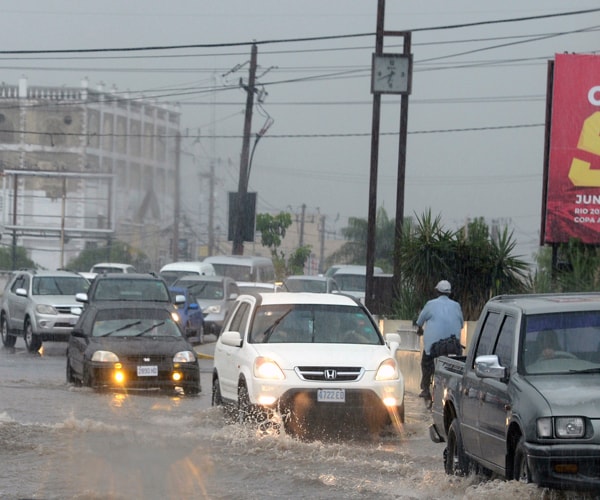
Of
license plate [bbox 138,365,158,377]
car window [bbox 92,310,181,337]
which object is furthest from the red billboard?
license plate [bbox 138,365,158,377]

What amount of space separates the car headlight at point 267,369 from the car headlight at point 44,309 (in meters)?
16.3

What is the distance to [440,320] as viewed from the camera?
1838 centimetres

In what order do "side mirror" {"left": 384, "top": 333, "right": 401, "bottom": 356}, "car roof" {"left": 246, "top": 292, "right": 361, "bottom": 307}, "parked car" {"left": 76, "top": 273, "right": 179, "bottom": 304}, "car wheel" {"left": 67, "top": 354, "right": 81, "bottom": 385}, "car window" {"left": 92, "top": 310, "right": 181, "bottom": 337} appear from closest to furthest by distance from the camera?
"side mirror" {"left": 384, "top": 333, "right": 401, "bottom": 356} < "car roof" {"left": 246, "top": 292, "right": 361, "bottom": 307} < "car window" {"left": 92, "top": 310, "right": 181, "bottom": 337} < "car wheel" {"left": 67, "top": 354, "right": 81, "bottom": 385} < "parked car" {"left": 76, "top": 273, "right": 179, "bottom": 304}

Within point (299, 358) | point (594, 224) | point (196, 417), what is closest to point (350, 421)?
Result: point (299, 358)

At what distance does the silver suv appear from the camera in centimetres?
2981

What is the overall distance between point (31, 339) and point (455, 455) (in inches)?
813

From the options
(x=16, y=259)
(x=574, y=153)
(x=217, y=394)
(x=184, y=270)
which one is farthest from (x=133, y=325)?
(x=16, y=259)

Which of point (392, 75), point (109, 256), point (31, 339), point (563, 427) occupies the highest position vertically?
point (392, 75)

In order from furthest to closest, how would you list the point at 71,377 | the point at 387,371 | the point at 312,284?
the point at 312,284, the point at 71,377, the point at 387,371

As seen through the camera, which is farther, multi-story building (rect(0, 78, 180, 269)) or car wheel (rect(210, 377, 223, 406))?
multi-story building (rect(0, 78, 180, 269))

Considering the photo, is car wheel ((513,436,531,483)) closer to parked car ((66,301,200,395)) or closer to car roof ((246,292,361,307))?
car roof ((246,292,361,307))

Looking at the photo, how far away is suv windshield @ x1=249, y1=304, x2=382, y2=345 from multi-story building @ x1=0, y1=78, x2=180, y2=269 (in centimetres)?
5573

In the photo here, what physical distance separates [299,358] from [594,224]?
1326 centimetres

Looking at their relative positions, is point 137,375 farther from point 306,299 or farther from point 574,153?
point 574,153
